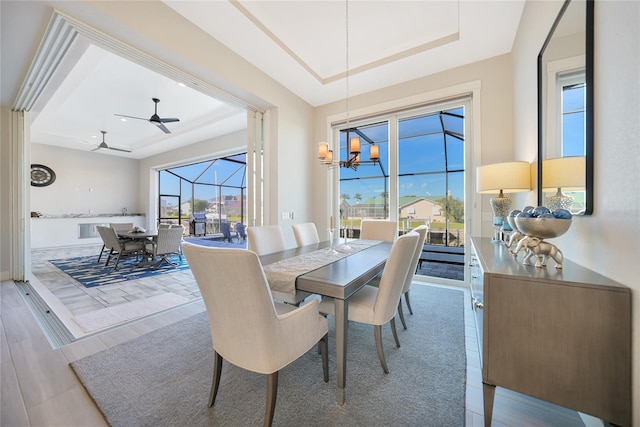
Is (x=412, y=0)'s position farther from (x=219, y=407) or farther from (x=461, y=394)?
(x=219, y=407)

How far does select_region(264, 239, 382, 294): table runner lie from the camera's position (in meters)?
1.49

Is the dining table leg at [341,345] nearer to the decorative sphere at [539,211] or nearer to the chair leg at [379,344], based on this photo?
the chair leg at [379,344]

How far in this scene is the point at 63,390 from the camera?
1.46 m

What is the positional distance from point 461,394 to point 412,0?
3408 millimetres

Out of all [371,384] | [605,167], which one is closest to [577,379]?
[605,167]

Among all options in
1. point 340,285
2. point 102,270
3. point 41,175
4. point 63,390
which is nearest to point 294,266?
point 340,285

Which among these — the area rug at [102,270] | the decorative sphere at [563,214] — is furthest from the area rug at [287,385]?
the area rug at [102,270]

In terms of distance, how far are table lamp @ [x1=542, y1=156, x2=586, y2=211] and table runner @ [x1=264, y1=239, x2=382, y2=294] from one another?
4.83 ft

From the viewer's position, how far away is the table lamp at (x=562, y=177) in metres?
1.26

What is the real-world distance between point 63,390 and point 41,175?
874cm

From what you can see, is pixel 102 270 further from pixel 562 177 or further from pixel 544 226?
pixel 562 177

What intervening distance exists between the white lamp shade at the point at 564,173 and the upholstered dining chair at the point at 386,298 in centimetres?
86

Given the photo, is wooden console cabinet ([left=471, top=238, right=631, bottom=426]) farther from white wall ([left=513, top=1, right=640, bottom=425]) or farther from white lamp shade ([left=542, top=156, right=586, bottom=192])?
white lamp shade ([left=542, top=156, right=586, bottom=192])

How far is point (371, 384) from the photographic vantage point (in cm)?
153
